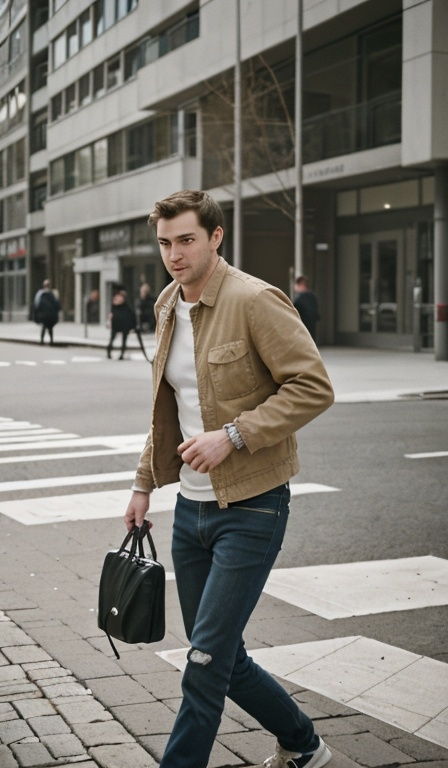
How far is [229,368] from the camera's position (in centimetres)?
347

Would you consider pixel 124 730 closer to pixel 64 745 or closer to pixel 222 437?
pixel 64 745

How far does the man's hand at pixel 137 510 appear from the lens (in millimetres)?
3791

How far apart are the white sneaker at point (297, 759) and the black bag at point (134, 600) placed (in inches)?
22.5

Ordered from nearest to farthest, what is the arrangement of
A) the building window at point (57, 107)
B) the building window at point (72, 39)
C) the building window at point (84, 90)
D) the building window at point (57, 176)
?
the building window at point (84, 90), the building window at point (72, 39), the building window at point (57, 176), the building window at point (57, 107)

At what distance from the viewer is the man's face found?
3469 millimetres

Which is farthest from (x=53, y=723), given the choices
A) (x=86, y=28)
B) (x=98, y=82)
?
(x=86, y=28)

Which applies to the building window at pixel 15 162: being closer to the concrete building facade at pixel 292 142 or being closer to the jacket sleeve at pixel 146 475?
the concrete building facade at pixel 292 142

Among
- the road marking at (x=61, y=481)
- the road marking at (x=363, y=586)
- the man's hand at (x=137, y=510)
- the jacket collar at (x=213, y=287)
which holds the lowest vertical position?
the road marking at (x=61, y=481)

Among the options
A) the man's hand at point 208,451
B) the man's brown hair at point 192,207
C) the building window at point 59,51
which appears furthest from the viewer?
the building window at point 59,51

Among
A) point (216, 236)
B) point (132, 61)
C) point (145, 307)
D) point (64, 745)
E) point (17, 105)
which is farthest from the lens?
point (17, 105)

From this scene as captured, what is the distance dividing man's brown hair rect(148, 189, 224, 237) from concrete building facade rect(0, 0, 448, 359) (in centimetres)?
1486

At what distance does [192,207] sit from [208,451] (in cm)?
70

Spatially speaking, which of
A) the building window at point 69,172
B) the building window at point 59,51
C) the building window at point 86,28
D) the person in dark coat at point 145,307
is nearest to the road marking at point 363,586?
the person in dark coat at point 145,307

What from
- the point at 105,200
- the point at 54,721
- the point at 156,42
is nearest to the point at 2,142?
the point at 105,200
